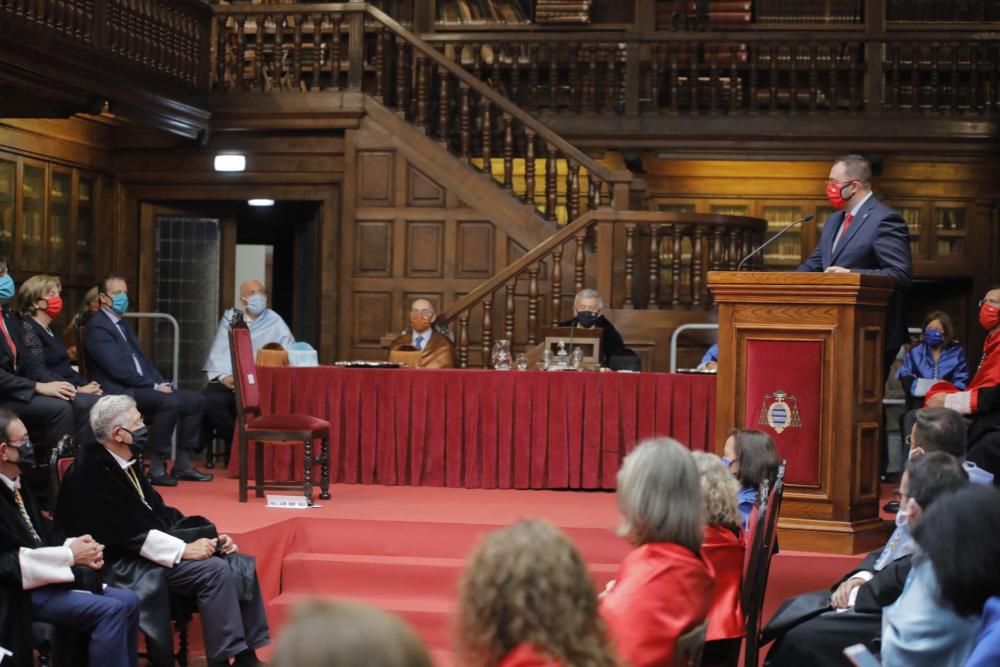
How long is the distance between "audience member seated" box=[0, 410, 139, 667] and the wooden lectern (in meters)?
2.45

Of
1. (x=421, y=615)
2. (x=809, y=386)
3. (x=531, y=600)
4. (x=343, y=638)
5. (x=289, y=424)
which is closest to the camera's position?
(x=343, y=638)

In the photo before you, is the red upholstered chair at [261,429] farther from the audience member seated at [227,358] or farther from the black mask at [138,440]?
the black mask at [138,440]

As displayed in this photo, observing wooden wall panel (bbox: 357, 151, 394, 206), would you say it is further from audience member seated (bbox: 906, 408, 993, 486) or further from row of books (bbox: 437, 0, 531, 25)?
audience member seated (bbox: 906, 408, 993, 486)

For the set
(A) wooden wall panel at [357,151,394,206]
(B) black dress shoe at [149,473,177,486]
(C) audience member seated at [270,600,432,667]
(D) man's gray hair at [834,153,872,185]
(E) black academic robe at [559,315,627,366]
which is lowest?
(B) black dress shoe at [149,473,177,486]

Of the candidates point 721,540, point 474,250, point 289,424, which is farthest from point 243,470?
point 474,250

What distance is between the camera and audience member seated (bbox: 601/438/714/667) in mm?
3281

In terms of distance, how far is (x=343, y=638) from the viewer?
1571 mm

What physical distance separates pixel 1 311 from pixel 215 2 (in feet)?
15.6

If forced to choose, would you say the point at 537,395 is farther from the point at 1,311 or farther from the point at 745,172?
the point at 745,172

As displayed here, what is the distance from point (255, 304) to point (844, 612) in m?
5.99

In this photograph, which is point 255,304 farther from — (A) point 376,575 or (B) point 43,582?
(B) point 43,582

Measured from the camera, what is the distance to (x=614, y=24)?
44.0 feet

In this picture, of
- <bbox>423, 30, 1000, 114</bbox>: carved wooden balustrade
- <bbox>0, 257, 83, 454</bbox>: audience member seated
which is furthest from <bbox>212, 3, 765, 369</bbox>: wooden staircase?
<bbox>0, 257, 83, 454</bbox>: audience member seated

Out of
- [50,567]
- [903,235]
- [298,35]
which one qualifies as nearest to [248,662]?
[50,567]
